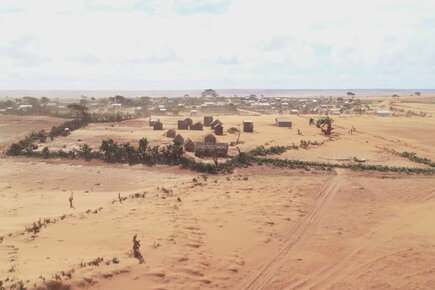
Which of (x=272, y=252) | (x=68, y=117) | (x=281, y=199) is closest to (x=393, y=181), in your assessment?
(x=281, y=199)

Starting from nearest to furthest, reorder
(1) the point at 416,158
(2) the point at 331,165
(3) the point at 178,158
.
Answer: (2) the point at 331,165 → (3) the point at 178,158 → (1) the point at 416,158

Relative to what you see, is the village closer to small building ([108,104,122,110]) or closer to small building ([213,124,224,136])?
small building ([213,124,224,136])

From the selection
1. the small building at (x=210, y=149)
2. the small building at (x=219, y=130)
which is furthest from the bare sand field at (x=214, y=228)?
the small building at (x=219, y=130)

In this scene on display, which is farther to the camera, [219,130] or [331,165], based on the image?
[219,130]

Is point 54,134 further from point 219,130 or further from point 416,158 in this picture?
point 416,158

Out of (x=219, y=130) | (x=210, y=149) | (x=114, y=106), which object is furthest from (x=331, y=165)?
(x=114, y=106)

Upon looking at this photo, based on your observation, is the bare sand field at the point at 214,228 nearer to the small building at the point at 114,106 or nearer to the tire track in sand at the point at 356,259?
the tire track in sand at the point at 356,259

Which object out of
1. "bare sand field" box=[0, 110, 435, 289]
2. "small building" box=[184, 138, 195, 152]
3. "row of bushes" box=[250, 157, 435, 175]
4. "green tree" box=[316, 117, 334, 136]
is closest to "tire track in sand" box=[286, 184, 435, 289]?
"bare sand field" box=[0, 110, 435, 289]
